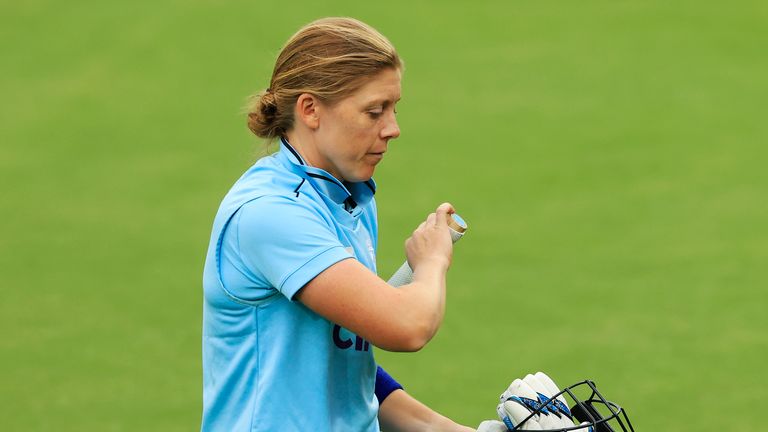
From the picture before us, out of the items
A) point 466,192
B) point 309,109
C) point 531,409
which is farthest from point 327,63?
point 466,192

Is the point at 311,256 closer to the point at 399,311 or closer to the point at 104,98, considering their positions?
the point at 399,311

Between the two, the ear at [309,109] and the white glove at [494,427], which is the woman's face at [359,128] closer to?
the ear at [309,109]

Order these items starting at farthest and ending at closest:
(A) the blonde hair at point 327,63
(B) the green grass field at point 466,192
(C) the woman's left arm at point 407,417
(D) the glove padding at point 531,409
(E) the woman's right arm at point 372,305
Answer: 1. (B) the green grass field at point 466,192
2. (C) the woman's left arm at point 407,417
3. (D) the glove padding at point 531,409
4. (A) the blonde hair at point 327,63
5. (E) the woman's right arm at point 372,305

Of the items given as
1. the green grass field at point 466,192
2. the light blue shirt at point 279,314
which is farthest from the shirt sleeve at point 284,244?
the green grass field at point 466,192

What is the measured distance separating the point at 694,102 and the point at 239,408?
6.38 metres

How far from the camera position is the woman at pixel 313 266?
2713mm

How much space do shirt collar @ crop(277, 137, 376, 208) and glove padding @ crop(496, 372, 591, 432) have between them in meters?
0.57

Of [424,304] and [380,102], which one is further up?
[380,102]

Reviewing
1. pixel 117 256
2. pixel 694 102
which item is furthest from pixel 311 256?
pixel 694 102

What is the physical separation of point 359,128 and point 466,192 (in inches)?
192

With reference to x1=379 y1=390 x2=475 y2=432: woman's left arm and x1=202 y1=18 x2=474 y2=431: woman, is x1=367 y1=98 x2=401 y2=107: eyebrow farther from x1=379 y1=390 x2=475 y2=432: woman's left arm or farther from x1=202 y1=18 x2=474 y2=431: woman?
x1=379 y1=390 x2=475 y2=432: woman's left arm

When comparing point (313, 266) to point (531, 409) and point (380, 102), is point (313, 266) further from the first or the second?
point (531, 409)

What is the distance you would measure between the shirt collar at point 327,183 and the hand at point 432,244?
180 millimetres

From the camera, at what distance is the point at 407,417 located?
3.38 meters
